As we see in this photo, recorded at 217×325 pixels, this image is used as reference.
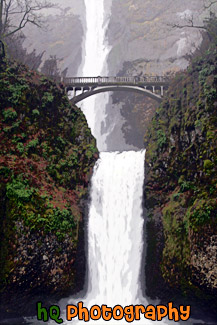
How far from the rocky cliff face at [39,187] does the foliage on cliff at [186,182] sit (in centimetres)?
536

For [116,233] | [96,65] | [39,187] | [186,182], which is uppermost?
[96,65]

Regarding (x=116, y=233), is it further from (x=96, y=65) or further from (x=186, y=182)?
(x=96, y=65)

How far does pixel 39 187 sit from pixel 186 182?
940cm

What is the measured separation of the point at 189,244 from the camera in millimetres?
16422

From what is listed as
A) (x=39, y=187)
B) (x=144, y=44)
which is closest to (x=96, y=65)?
(x=144, y=44)

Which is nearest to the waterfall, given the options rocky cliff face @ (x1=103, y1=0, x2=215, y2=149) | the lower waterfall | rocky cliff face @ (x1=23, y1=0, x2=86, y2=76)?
the lower waterfall

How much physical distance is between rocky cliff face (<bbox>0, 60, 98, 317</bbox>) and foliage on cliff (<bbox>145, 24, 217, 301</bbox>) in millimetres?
5361

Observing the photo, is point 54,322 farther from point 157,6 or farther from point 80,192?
point 157,6

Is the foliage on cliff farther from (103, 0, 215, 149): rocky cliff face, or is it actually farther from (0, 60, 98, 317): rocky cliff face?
(103, 0, 215, 149): rocky cliff face

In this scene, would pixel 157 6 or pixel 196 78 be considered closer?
pixel 196 78

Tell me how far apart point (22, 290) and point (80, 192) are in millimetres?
7806

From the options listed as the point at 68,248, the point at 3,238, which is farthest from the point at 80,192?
the point at 3,238

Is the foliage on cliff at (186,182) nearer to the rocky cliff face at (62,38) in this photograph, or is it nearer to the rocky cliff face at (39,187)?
the rocky cliff face at (39,187)

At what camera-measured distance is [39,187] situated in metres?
18.5
